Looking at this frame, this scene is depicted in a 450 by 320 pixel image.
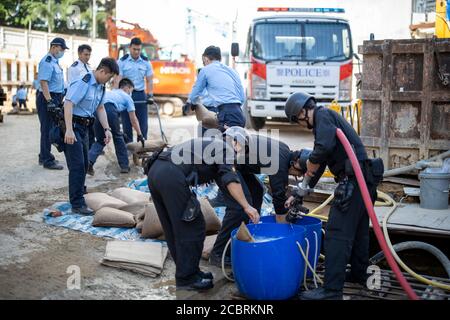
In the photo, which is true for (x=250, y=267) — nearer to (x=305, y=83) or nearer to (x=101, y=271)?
(x=101, y=271)

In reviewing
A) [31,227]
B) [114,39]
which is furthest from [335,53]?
[114,39]

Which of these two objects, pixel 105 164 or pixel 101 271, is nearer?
pixel 101 271

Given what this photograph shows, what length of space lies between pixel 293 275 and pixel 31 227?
9.54ft

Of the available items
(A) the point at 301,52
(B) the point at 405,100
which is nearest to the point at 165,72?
(A) the point at 301,52

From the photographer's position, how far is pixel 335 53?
11.9 metres

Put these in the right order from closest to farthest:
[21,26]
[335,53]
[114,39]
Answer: [335,53] → [114,39] → [21,26]

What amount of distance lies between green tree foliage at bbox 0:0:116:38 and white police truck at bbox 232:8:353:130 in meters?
25.7

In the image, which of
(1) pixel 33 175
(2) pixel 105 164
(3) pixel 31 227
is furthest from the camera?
(2) pixel 105 164

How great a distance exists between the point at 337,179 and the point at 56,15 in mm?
37354

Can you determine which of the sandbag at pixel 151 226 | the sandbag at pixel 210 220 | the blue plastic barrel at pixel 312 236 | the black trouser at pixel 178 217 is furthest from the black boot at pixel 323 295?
the sandbag at pixel 151 226

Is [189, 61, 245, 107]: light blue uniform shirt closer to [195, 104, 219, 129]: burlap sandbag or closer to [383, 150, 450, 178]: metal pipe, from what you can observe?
[195, 104, 219, 129]: burlap sandbag

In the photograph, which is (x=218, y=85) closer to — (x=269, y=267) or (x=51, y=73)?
(x=51, y=73)

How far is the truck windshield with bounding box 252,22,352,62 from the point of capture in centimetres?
1187

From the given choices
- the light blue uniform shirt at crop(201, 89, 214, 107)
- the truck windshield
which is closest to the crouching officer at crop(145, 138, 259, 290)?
the light blue uniform shirt at crop(201, 89, 214, 107)
